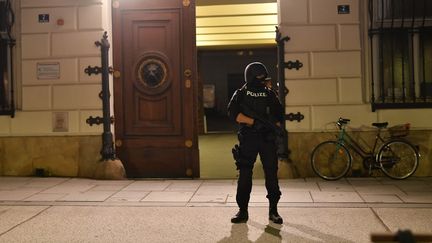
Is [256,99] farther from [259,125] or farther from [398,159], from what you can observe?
[398,159]

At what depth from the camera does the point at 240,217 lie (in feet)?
18.5

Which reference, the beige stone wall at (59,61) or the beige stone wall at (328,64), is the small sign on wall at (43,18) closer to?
the beige stone wall at (59,61)

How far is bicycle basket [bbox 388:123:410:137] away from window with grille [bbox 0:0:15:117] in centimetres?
612

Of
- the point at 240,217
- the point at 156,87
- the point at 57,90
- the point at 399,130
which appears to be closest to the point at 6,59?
the point at 57,90

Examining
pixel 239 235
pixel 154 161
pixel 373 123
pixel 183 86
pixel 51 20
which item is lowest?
pixel 239 235

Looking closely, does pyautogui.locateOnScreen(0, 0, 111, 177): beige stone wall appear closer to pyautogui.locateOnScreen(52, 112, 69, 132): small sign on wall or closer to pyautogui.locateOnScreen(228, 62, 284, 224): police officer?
pyautogui.locateOnScreen(52, 112, 69, 132): small sign on wall

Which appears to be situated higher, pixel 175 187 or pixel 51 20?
pixel 51 20

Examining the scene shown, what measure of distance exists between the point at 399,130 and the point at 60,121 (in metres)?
5.40

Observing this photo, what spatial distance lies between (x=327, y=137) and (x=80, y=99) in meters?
4.04

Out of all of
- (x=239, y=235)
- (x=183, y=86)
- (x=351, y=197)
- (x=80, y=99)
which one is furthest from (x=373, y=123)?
(x=80, y=99)

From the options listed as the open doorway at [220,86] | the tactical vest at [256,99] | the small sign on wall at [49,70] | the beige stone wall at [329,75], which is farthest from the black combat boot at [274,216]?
the open doorway at [220,86]

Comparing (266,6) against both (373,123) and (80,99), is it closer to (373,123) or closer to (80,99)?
(373,123)

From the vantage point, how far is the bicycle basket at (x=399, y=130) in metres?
7.88

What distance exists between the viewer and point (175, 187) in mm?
7695
